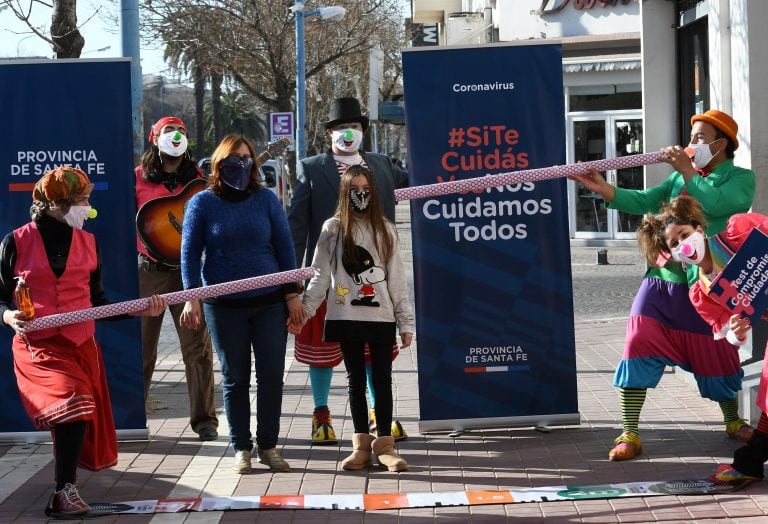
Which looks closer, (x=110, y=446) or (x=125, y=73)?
(x=110, y=446)

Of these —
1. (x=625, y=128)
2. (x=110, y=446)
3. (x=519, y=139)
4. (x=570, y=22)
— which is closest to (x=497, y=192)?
(x=519, y=139)

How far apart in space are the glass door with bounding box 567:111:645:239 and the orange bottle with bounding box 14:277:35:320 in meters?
18.8

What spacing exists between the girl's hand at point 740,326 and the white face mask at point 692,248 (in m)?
0.35

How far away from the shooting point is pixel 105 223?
7699 mm

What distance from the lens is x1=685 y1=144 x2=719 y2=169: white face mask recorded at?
6.78m

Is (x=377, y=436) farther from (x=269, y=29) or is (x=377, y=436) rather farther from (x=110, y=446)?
(x=269, y=29)

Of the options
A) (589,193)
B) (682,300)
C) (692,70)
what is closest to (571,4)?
(589,193)

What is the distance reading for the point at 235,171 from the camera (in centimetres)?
677

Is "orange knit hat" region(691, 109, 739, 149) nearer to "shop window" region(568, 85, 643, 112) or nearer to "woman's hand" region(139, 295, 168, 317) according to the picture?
"woman's hand" region(139, 295, 168, 317)

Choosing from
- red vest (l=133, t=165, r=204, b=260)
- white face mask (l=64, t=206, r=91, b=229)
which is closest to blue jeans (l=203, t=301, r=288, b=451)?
white face mask (l=64, t=206, r=91, b=229)

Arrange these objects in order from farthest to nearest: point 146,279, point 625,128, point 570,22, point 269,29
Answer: point 269,29, point 570,22, point 625,128, point 146,279

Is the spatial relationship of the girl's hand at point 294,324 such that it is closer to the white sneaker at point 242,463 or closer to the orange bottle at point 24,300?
the white sneaker at point 242,463

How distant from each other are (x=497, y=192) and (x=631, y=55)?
714 inches

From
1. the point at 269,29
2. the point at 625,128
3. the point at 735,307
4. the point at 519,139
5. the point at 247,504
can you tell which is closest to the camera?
the point at 735,307
